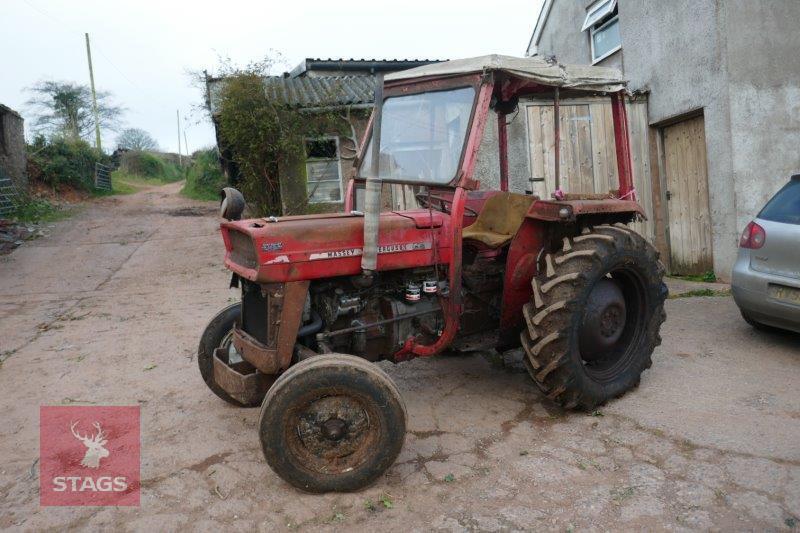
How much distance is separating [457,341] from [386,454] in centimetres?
123

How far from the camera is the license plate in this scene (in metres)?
4.37

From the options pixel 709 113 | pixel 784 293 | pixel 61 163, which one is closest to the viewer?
pixel 784 293

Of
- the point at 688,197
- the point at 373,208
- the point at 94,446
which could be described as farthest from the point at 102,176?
the point at 373,208

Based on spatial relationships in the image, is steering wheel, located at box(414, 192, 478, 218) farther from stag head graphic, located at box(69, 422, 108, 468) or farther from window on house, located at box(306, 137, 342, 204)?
window on house, located at box(306, 137, 342, 204)

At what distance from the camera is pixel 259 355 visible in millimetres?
3176

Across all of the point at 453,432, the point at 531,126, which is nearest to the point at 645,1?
the point at 531,126

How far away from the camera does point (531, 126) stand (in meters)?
8.27

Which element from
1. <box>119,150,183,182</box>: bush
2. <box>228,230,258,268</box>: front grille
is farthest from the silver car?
<box>119,150,183,182</box>: bush

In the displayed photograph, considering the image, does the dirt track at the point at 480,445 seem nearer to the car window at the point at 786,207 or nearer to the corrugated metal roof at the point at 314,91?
the car window at the point at 786,207

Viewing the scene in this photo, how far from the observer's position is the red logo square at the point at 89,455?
115 inches

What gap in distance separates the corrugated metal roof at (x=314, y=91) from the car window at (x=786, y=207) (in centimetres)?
750

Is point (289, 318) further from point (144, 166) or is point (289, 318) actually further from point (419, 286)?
point (144, 166)

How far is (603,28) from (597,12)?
29 cm

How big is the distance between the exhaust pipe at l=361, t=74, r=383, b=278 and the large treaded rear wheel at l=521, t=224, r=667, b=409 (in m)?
1.07
